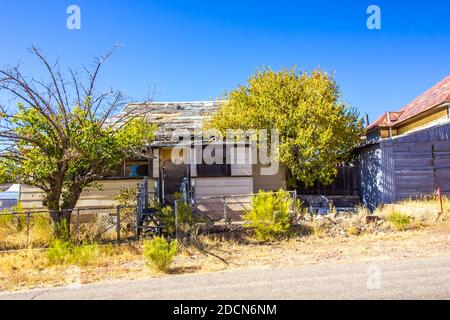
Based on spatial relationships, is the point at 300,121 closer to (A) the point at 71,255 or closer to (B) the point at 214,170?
(B) the point at 214,170

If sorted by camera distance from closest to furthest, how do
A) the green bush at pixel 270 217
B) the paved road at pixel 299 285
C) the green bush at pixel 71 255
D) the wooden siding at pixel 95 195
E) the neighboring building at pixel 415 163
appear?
1. the paved road at pixel 299 285
2. the green bush at pixel 71 255
3. the green bush at pixel 270 217
4. the wooden siding at pixel 95 195
5. the neighboring building at pixel 415 163

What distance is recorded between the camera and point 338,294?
5730 mm

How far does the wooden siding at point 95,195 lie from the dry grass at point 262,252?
453 cm

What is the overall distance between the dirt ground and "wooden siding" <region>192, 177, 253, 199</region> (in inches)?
152

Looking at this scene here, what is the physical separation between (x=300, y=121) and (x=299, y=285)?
11.6 metres

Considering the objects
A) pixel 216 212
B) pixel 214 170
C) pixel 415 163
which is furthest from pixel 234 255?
pixel 415 163

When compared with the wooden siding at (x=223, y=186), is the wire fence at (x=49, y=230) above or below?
below

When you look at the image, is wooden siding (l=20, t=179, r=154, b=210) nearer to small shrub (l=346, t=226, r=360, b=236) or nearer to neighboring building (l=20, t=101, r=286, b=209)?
neighboring building (l=20, t=101, r=286, b=209)

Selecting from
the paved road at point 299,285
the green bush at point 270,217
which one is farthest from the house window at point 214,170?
the paved road at point 299,285

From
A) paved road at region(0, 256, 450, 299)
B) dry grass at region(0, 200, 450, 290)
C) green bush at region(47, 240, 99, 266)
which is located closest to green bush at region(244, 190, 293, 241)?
dry grass at region(0, 200, 450, 290)

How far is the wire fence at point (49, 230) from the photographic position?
11.2 m

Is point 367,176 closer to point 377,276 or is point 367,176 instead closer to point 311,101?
point 311,101

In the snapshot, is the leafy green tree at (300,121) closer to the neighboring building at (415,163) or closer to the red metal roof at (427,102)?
the neighboring building at (415,163)
